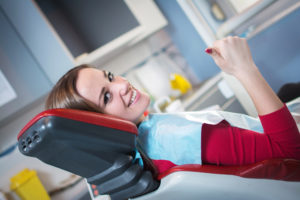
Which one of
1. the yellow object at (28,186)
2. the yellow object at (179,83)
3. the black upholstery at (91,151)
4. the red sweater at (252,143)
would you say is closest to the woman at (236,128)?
the red sweater at (252,143)

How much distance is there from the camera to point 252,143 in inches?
28.7

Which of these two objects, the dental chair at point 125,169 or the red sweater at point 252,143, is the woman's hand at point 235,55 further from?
the dental chair at point 125,169

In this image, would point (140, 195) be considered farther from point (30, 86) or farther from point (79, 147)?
point (30, 86)

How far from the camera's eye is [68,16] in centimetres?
224

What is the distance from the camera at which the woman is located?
698mm

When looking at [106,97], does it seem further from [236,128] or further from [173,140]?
[236,128]

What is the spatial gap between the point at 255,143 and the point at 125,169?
43cm

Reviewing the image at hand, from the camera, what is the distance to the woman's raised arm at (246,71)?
0.71 m

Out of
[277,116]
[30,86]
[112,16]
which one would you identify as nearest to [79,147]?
[277,116]

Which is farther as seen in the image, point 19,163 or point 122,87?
point 19,163

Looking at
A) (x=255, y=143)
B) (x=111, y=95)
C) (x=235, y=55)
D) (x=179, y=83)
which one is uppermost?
(x=111, y=95)

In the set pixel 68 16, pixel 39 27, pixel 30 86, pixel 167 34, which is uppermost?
pixel 68 16

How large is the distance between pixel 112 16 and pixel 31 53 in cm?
89

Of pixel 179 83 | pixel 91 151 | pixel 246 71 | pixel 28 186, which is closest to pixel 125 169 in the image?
pixel 91 151
